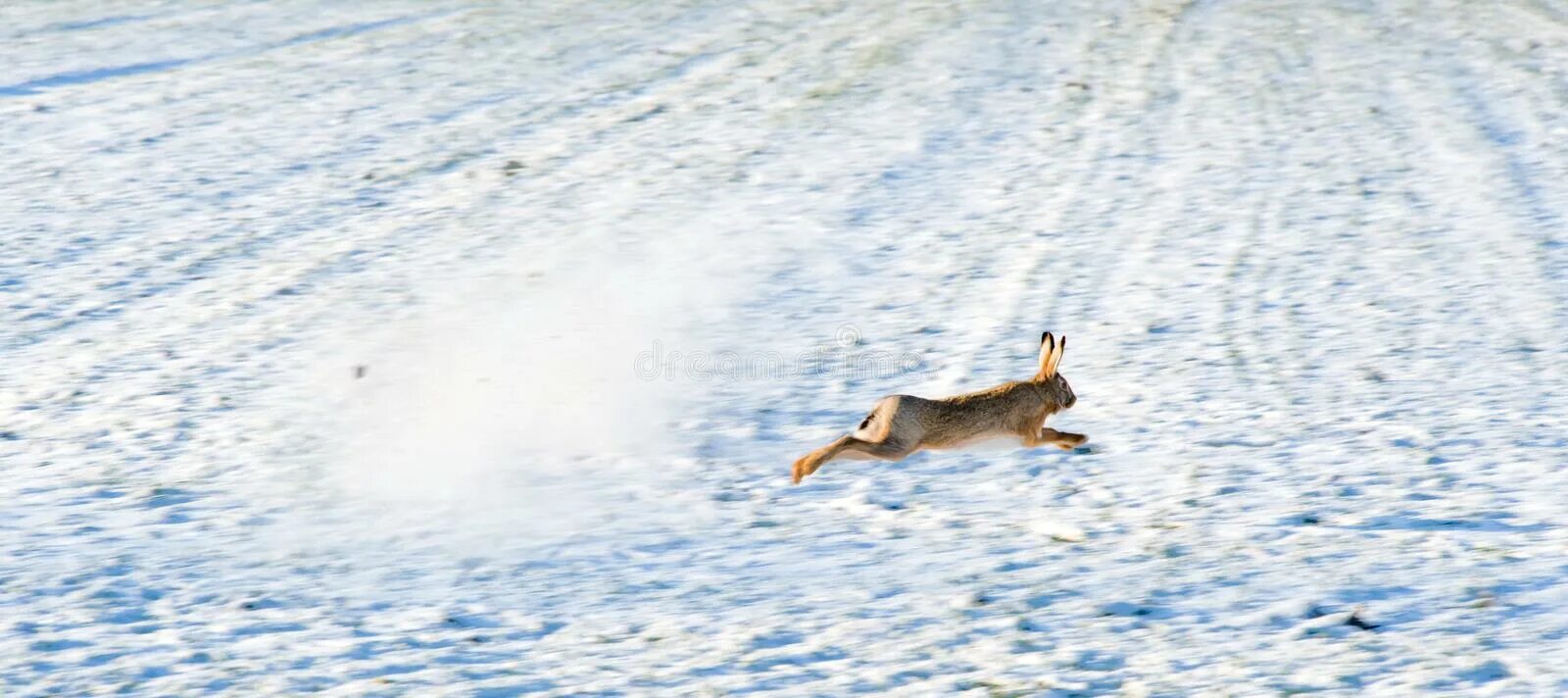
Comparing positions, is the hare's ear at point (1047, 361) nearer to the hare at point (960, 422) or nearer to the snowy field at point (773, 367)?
the hare at point (960, 422)

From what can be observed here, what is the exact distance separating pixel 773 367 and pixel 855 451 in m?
1.33

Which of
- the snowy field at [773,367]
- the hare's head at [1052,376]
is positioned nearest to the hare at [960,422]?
the hare's head at [1052,376]

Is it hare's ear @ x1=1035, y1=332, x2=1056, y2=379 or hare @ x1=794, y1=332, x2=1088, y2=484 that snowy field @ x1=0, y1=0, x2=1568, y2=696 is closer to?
hare @ x1=794, y1=332, x2=1088, y2=484

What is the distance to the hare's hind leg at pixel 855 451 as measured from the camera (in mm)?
4305

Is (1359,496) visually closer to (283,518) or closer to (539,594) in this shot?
(539,594)

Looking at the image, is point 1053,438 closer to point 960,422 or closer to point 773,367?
point 960,422

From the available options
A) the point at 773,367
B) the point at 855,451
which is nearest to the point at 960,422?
the point at 855,451

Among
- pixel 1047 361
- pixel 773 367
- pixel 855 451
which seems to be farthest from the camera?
pixel 773 367

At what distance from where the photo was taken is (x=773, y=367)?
5.64m

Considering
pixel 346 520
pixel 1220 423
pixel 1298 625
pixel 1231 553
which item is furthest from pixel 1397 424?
pixel 346 520

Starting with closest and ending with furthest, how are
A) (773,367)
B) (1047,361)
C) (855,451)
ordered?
(855,451) < (1047,361) < (773,367)

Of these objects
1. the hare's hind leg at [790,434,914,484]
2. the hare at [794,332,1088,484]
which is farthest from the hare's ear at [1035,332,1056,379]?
the hare's hind leg at [790,434,914,484]

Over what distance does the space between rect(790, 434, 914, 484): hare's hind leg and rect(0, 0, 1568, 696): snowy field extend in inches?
5.7

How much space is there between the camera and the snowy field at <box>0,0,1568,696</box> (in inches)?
145
